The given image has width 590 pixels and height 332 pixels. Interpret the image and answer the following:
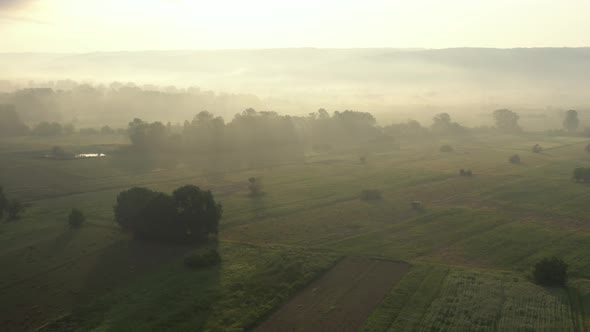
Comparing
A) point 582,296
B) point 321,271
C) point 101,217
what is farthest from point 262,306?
point 101,217

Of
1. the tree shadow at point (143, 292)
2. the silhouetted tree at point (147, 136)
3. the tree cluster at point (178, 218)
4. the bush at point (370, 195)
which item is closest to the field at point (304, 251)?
the tree shadow at point (143, 292)

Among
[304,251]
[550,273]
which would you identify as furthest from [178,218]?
[550,273]

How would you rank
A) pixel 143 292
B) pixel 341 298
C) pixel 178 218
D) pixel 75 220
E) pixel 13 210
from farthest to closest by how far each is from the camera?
pixel 13 210 < pixel 75 220 < pixel 178 218 < pixel 143 292 < pixel 341 298

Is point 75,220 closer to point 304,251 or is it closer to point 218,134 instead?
point 304,251

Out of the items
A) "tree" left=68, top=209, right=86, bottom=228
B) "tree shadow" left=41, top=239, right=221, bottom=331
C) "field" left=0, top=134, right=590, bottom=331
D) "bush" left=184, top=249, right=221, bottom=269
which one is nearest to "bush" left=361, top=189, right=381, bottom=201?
"field" left=0, top=134, right=590, bottom=331

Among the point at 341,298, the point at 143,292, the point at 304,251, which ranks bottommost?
the point at 341,298

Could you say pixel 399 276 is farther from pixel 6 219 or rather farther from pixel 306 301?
pixel 6 219
